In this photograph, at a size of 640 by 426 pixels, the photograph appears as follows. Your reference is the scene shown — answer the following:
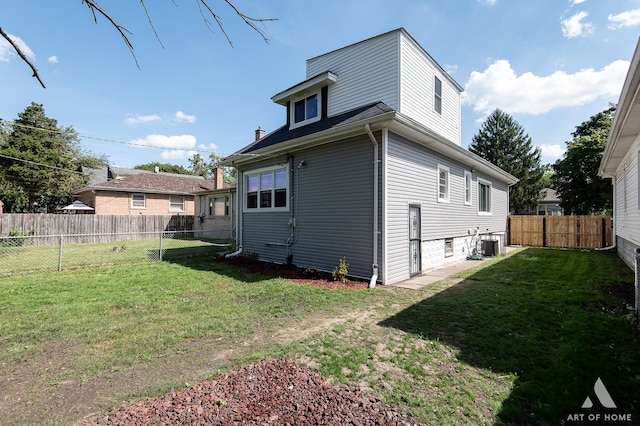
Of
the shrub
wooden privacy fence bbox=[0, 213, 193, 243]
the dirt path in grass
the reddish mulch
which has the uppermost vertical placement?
wooden privacy fence bbox=[0, 213, 193, 243]

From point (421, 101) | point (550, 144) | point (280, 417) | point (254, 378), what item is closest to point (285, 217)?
point (421, 101)

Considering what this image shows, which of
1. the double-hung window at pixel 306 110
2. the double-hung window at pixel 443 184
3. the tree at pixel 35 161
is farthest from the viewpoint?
the tree at pixel 35 161

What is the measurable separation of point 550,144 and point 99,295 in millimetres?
40951


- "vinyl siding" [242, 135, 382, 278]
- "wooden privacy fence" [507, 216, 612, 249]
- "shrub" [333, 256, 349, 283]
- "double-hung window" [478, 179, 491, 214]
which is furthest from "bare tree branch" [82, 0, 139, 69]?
"wooden privacy fence" [507, 216, 612, 249]

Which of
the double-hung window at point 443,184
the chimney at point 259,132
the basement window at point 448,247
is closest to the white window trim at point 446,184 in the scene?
the double-hung window at point 443,184

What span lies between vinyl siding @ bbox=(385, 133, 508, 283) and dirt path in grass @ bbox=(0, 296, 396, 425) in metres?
4.03

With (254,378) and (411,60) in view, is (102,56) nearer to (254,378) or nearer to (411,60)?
(254,378)

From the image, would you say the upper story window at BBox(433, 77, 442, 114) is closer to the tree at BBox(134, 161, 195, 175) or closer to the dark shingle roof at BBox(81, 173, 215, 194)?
the dark shingle roof at BBox(81, 173, 215, 194)

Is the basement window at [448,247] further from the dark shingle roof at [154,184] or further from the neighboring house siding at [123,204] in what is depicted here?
the neighboring house siding at [123,204]

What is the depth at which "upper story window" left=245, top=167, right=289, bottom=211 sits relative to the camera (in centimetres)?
946

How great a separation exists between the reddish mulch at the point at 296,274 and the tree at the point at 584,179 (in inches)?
946

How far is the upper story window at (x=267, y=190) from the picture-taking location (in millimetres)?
9462

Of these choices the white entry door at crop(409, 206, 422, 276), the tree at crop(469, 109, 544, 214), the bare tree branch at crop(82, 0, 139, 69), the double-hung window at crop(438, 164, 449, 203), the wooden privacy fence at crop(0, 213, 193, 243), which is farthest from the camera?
the tree at crop(469, 109, 544, 214)

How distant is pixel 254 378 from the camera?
2805mm
